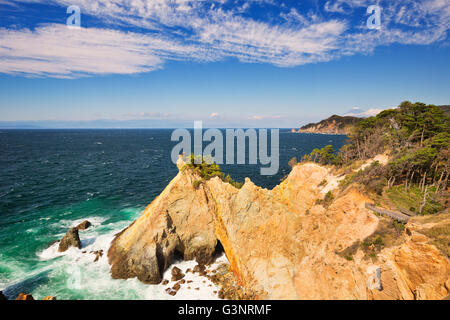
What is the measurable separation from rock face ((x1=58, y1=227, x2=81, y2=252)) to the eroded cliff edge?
6.47 meters

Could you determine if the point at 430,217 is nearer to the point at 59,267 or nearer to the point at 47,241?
the point at 59,267

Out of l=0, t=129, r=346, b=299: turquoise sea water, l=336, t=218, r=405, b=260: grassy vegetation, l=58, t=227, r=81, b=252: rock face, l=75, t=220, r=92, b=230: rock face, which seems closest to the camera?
l=336, t=218, r=405, b=260: grassy vegetation

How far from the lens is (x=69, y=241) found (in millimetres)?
35000

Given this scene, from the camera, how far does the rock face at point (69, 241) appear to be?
114 feet

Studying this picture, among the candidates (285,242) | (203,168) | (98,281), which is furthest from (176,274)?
(203,168)

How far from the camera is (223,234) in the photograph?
106ft

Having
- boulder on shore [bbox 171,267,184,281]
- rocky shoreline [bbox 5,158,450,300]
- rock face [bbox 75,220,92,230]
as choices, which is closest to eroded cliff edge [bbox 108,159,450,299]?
rocky shoreline [bbox 5,158,450,300]

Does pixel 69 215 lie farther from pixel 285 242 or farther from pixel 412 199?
pixel 412 199

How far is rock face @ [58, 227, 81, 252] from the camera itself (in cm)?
3478

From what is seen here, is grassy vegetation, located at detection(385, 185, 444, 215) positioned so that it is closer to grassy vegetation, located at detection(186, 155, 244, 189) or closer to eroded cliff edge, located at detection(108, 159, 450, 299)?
eroded cliff edge, located at detection(108, 159, 450, 299)

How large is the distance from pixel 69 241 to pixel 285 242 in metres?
34.4

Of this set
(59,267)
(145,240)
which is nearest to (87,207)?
(59,267)

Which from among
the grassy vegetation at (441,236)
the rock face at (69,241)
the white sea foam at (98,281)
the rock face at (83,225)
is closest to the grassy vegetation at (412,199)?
the grassy vegetation at (441,236)
